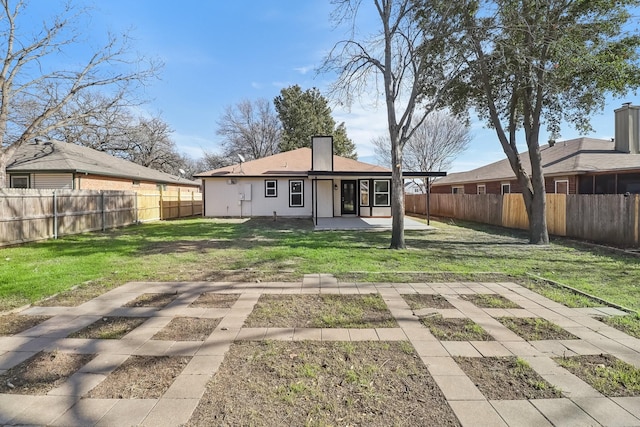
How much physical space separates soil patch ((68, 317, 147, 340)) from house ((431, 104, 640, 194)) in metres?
16.5

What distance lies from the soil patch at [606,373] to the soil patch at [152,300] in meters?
4.64

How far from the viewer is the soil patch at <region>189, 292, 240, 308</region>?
4.59 m

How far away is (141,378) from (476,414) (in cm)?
257

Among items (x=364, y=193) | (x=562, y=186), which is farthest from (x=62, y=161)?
(x=562, y=186)

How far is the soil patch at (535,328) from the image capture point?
3.55 m

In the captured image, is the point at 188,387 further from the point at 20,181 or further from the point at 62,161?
the point at 20,181

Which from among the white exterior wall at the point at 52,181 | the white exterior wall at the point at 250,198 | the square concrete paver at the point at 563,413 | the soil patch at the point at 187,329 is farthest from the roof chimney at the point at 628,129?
the white exterior wall at the point at 52,181

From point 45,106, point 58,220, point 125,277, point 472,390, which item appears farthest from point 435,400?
point 45,106

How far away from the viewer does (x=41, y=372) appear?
2.87 m

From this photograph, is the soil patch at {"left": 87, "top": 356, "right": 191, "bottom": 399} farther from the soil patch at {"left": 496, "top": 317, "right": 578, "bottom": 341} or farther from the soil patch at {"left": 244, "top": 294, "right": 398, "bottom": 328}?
the soil patch at {"left": 496, "top": 317, "right": 578, "bottom": 341}

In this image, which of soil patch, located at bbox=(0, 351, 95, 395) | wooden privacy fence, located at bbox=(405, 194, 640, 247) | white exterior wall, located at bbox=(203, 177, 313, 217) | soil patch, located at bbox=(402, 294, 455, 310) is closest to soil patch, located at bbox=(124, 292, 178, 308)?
soil patch, located at bbox=(0, 351, 95, 395)

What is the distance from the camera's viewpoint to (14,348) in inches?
131

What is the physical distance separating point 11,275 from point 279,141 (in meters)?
33.4

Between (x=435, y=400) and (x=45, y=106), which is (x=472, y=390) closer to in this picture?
(x=435, y=400)
